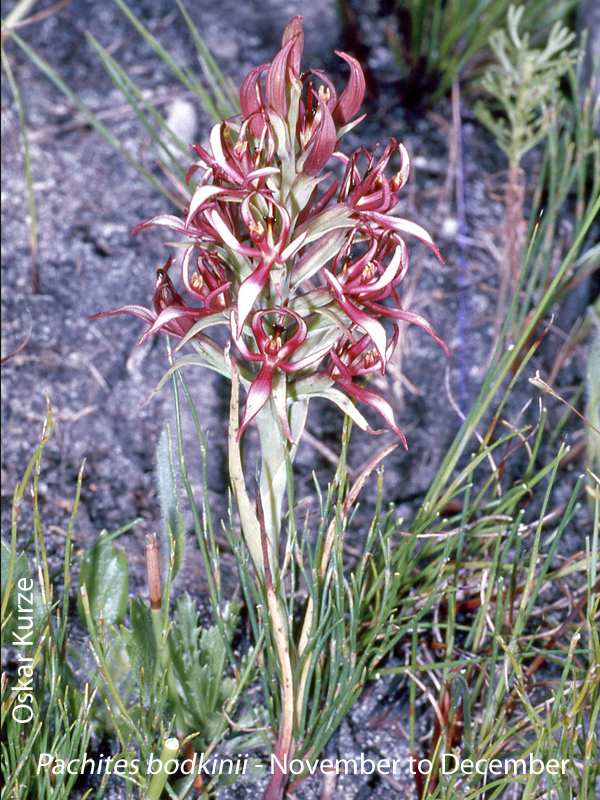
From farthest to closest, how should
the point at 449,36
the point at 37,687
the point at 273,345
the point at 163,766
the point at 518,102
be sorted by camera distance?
the point at 449,36 → the point at 518,102 → the point at 37,687 → the point at 273,345 → the point at 163,766

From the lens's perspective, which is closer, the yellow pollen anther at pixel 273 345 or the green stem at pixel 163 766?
the green stem at pixel 163 766

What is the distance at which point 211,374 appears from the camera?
1.69 metres

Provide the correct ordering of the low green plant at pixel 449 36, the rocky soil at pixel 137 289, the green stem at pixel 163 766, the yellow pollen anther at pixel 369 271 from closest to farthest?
the green stem at pixel 163 766, the yellow pollen anther at pixel 369 271, the rocky soil at pixel 137 289, the low green plant at pixel 449 36

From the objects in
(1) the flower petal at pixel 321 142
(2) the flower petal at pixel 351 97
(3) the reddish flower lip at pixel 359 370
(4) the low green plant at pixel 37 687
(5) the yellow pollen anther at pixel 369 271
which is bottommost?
(4) the low green plant at pixel 37 687

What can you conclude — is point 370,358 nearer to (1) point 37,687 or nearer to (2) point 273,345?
(2) point 273,345

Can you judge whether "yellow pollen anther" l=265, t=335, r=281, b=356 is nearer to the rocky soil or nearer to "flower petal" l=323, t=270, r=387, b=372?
"flower petal" l=323, t=270, r=387, b=372

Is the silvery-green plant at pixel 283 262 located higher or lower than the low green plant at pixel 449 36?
lower

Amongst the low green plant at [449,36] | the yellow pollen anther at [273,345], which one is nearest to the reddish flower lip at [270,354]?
the yellow pollen anther at [273,345]

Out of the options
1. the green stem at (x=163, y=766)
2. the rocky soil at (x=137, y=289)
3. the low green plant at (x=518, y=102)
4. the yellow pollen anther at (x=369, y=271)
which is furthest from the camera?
the low green plant at (x=518, y=102)

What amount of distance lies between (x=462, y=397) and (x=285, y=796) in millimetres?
981

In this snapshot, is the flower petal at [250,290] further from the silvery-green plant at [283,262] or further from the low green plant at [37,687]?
the low green plant at [37,687]

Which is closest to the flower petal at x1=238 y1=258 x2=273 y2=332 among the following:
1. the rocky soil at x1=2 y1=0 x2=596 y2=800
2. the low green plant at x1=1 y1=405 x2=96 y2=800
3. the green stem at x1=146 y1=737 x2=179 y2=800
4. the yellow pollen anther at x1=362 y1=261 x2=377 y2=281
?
the yellow pollen anther at x1=362 y1=261 x2=377 y2=281

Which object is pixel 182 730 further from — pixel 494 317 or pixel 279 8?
pixel 279 8

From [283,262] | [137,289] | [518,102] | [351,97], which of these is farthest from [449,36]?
[283,262]
